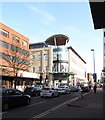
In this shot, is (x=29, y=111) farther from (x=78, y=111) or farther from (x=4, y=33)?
(x=4, y=33)

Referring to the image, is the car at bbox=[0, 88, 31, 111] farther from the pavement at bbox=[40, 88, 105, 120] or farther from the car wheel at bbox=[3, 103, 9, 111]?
the pavement at bbox=[40, 88, 105, 120]

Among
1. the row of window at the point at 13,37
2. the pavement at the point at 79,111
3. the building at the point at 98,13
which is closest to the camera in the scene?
the building at the point at 98,13

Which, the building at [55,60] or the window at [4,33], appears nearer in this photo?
the window at [4,33]

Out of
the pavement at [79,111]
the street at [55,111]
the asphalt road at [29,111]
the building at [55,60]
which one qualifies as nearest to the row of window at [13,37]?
the building at [55,60]

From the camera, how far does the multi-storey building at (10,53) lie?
59.1 m

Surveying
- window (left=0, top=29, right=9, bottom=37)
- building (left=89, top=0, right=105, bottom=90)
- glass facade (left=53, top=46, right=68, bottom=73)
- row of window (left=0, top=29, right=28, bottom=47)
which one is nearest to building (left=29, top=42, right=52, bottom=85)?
glass facade (left=53, top=46, right=68, bottom=73)

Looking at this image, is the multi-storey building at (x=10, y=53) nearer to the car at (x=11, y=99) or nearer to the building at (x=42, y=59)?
the building at (x=42, y=59)

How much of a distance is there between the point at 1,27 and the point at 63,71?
47.7m

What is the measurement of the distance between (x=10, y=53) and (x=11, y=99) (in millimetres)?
43174

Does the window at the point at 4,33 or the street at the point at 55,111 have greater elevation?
the window at the point at 4,33

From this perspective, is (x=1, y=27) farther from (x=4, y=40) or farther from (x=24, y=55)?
(x=24, y=55)

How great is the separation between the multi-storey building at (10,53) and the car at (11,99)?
108 ft

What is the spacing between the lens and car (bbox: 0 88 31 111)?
64.7 ft

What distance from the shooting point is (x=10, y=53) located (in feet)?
207
